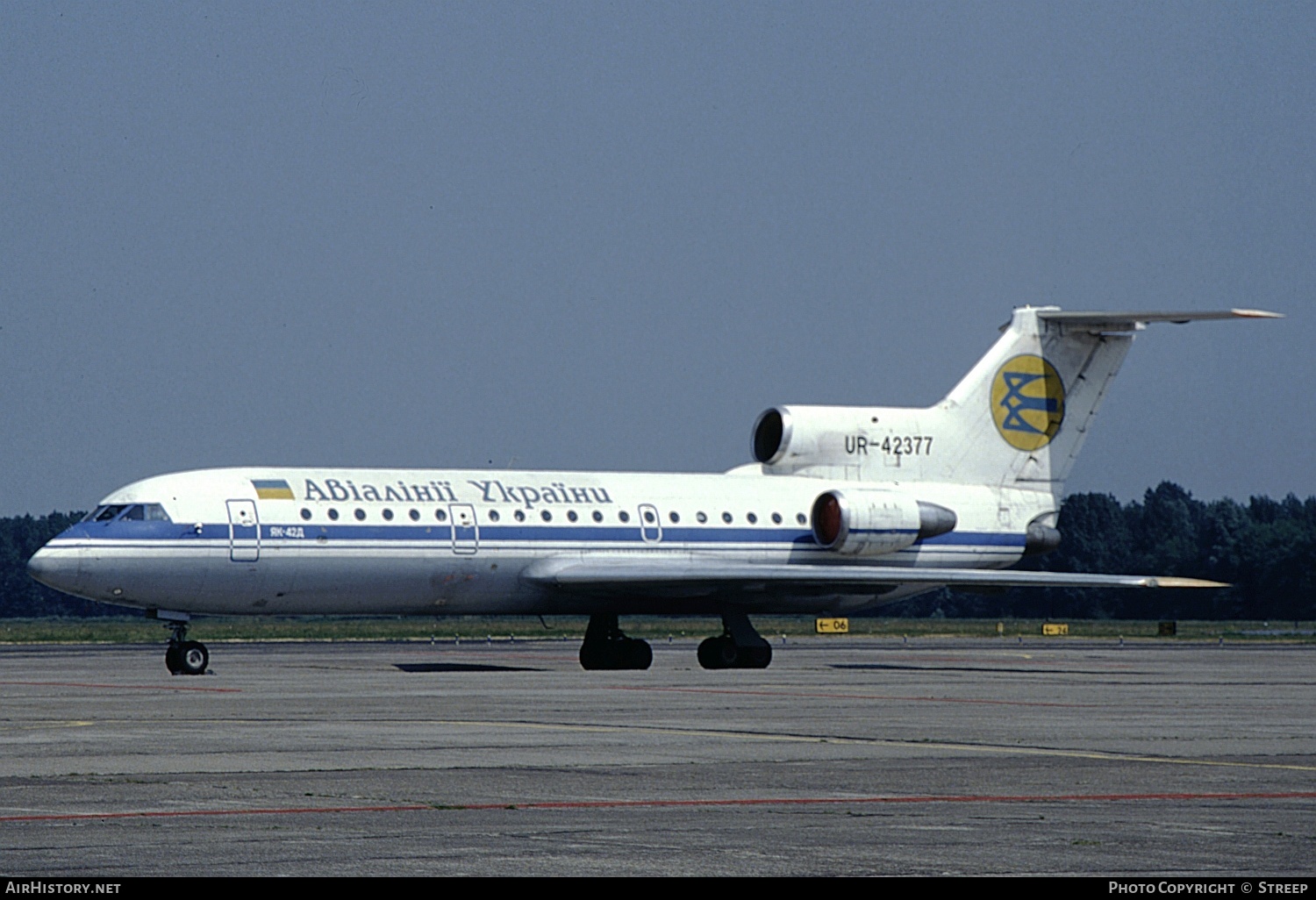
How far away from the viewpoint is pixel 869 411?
44844 millimetres

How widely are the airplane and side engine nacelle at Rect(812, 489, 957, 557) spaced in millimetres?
40

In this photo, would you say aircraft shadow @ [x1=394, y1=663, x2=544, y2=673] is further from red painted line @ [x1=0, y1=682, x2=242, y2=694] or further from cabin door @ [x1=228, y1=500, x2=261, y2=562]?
red painted line @ [x1=0, y1=682, x2=242, y2=694]

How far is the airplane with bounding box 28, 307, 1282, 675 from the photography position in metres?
36.3

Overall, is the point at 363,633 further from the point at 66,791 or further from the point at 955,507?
the point at 66,791

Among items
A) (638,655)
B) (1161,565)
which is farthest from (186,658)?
(1161,565)

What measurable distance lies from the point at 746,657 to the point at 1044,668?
6.33 metres

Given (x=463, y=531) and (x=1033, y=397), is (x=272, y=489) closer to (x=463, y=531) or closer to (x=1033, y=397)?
(x=463, y=531)

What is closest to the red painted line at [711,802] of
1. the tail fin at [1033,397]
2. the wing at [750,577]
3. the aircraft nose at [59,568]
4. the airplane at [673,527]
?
the airplane at [673,527]

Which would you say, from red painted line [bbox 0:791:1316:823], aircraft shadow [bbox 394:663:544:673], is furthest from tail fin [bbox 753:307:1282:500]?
red painted line [bbox 0:791:1316:823]

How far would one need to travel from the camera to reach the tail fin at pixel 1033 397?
4541 cm

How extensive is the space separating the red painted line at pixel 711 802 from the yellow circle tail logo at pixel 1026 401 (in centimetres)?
3094

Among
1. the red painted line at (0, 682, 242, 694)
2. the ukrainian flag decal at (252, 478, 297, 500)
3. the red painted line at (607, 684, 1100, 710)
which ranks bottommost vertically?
the red painted line at (607, 684, 1100, 710)

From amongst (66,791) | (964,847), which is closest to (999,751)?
(964,847)

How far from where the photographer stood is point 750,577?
39812 mm
